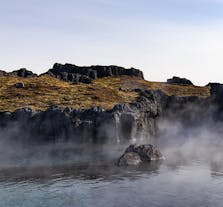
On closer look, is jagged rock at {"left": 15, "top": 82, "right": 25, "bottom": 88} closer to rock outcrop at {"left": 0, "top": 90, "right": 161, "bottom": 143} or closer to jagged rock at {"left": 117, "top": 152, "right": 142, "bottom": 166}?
rock outcrop at {"left": 0, "top": 90, "right": 161, "bottom": 143}

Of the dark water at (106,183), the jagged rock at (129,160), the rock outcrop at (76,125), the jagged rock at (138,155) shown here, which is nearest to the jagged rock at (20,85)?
the rock outcrop at (76,125)

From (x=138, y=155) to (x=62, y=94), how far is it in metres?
78.4

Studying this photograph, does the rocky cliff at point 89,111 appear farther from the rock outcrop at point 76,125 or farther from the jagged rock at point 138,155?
the jagged rock at point 138,155

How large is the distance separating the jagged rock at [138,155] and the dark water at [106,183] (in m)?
2.93

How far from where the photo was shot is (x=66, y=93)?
161250 mm

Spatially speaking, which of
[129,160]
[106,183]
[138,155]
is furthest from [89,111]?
[106,183]

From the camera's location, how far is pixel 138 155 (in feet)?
287

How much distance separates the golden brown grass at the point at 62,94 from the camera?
463 feet

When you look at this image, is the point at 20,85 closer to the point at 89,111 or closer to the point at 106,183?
the point at 89,111

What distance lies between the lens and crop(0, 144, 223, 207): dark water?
57156mm

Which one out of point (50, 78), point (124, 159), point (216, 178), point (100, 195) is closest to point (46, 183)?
point (100, 195)

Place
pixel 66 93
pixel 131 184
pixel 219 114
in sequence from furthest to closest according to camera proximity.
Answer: pixel 66 93
pixel 219 114
pixel 131 184

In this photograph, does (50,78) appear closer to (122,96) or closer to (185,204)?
(122,96)

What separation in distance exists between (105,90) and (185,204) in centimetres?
12117
